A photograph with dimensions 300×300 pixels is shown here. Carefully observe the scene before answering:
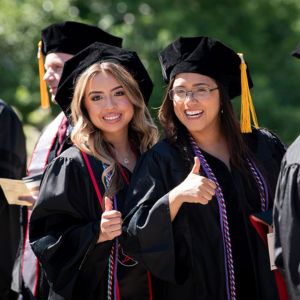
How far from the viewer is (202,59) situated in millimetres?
4762

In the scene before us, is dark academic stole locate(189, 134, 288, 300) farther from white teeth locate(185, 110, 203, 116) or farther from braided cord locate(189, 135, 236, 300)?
white teeth locate(185, 110, 203, 116)

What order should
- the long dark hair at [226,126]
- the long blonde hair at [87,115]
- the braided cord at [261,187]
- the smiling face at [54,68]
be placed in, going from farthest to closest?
1. the smiling face at [54,68]
2. the long blonde hair at [87,115]
3. the long dark hair at [226,126]
4. the braided cord at [261,187]

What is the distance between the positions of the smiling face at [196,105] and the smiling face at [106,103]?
0.40 m

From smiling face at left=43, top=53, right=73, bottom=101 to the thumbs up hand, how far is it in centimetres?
180

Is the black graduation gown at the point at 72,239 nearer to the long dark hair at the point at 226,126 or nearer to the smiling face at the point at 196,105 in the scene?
the long dark hair at the point at 226,126

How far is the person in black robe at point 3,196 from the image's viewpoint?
20.1 ft

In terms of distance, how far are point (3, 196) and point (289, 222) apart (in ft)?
8.73

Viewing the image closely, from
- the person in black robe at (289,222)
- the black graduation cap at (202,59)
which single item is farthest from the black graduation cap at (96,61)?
the person in black robe at (289,222)

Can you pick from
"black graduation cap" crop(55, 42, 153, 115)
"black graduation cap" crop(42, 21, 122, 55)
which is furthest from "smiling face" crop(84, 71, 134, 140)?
"black graduation cap" crop(42, 21, 122, 55)

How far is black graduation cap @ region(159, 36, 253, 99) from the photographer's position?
4.77m

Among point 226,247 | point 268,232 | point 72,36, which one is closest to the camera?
point 268,232

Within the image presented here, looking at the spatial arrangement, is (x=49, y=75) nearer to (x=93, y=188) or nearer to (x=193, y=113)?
(x=93, y=188)

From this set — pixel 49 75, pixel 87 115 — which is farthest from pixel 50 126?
pixel 87 115

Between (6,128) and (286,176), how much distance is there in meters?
2.67
